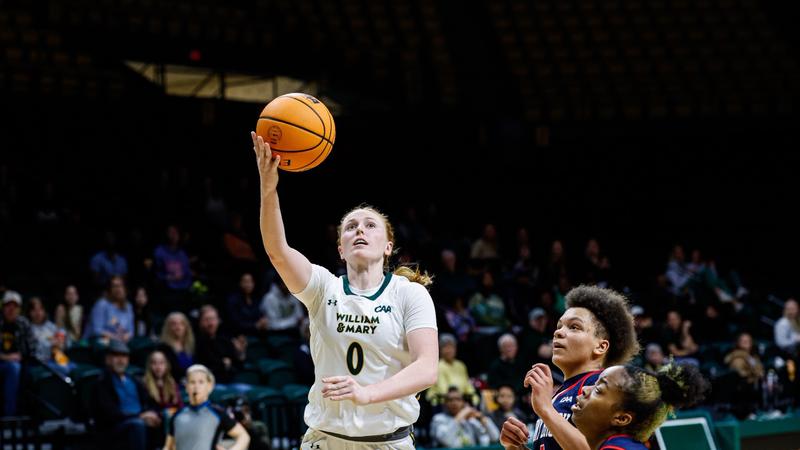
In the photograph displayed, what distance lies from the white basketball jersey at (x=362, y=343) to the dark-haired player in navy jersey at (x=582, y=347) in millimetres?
499

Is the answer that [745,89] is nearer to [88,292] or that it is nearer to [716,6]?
[716,6]

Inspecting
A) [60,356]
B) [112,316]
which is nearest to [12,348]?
[60,356]

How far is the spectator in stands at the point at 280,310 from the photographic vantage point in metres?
11.8

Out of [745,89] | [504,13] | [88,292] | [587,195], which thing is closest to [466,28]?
[504,13]

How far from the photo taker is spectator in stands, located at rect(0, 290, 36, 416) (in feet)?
30.6

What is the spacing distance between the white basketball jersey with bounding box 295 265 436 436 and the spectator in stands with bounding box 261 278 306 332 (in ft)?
24.9

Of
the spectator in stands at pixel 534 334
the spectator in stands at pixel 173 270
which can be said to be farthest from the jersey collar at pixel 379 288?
the spectator in stands at pixel 173 270

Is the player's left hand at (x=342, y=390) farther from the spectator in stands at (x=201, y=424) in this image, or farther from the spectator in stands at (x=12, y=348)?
the spectator in stands at (x=12, y=348)

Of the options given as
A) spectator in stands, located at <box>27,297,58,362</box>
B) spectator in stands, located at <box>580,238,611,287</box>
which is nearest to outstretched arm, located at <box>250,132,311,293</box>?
spectator in stands, located at <box>27,297,58,362</box>

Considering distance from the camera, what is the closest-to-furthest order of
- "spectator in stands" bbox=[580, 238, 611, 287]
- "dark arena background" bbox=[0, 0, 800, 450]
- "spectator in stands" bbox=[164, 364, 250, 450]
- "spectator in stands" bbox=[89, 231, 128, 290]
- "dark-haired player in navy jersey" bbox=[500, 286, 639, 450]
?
"dark-haired player in navy jersey" bbox=[500, 286, 639, 450], "spectator in stands" bbox=[164, 364, 250, 450], "spectator in stands" bbox=[89, 231, 128, 290], "dark arena background" bbox=[0, 0, 800, 450], "spectator in stands" bbox=[580, 238, 611, 287]

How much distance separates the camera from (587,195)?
16844 mm

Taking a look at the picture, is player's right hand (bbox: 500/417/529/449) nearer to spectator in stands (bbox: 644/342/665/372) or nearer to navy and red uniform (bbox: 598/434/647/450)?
navy and red uniform (bbox: 598/434/647/450)

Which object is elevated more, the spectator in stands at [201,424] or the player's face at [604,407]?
the player's face at [604,407]

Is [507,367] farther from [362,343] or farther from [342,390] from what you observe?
[342,390]
